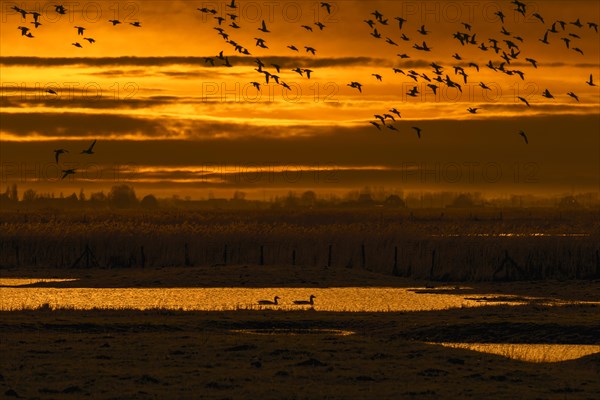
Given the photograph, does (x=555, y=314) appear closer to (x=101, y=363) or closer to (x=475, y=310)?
(x=475, y=310)

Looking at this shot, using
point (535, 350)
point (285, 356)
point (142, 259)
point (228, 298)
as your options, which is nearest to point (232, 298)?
point (228, 298)

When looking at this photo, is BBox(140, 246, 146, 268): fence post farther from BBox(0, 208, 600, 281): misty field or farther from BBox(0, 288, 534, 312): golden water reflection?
BBox(0, 288, 534, 312): golden water reflection

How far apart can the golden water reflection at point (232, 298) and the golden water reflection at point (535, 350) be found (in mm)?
9976

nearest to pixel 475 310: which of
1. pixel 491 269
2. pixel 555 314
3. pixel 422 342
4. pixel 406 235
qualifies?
pixel 555 314

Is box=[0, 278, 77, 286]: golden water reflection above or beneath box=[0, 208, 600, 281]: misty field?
beneath

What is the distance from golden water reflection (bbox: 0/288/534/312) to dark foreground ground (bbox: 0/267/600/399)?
13.4 ft

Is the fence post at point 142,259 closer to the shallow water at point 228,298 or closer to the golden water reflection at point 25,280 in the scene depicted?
the golden water reflection at point 25,280

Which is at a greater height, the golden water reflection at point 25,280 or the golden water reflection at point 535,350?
the golden water reflection at point 25,280

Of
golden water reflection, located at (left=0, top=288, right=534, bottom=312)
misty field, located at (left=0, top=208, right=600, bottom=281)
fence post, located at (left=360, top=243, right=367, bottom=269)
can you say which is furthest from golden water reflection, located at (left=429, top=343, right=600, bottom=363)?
fence post, located at (left=360, top=243, right=367, bottom=269)

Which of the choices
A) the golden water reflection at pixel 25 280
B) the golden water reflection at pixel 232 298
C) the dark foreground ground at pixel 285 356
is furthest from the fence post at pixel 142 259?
the dark foreground ground at pixel 285 356

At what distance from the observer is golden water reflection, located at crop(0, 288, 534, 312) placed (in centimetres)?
4044

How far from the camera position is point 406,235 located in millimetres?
69562

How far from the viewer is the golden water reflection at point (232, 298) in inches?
1592

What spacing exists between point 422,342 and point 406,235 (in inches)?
1613
